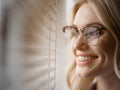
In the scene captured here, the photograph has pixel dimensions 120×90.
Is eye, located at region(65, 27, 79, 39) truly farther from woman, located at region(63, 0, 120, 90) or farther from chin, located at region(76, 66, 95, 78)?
chin, located at region(76, 66, 95, 78)

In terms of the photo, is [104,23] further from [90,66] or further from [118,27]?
[90,66]

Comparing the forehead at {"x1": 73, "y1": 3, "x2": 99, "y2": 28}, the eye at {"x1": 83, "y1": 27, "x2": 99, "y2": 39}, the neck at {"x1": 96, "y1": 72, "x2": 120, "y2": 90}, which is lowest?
the neck at {"x1": 96, "y1": 72, "x2": 120, "y2": 90}

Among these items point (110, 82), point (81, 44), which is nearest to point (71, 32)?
point (81, 44)

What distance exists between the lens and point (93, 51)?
2.57 ft

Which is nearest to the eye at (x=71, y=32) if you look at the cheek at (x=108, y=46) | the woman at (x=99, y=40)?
the woman at (x=99, y=40)

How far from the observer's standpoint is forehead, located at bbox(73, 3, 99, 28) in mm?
785

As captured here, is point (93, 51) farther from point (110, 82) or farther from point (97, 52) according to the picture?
point (110, 82)

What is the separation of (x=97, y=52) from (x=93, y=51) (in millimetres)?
16

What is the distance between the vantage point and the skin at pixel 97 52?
772 mm

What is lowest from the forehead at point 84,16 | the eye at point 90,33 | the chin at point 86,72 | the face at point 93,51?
the chin at point 86,72

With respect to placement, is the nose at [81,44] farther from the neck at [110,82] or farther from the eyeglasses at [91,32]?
the neck at [110,82]

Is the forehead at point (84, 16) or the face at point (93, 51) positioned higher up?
the forehead at point (84, 16)

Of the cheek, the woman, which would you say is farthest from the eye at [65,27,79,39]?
the cheek

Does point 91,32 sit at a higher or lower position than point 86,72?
higher
